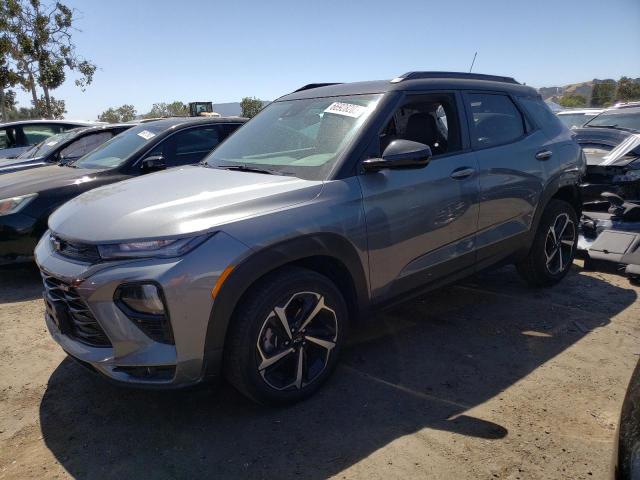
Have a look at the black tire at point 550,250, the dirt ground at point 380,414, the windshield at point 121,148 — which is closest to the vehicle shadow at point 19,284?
the dirt ground at point 380,414

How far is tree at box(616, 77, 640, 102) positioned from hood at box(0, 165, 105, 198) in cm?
3778

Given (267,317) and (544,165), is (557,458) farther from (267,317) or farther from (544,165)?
(544,165)

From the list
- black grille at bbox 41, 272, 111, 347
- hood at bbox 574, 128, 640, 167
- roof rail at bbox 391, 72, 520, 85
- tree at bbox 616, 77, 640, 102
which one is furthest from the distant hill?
black grille at bbox 41, 272, 111, 347

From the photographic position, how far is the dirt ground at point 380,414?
2391mm

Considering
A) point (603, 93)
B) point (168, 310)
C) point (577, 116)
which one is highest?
point (603, 93)

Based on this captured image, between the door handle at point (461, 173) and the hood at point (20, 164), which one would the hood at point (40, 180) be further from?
the door handle at point (461, 173)

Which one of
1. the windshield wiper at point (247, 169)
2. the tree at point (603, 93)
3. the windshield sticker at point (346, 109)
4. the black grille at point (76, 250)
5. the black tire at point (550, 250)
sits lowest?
the black tire at point (550, 250)

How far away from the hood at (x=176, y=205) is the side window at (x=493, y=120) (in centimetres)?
165

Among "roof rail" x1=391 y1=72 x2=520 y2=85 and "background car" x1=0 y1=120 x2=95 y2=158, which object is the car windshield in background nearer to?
"roof rail" x1=391 y1=72 x2=520 y2=85

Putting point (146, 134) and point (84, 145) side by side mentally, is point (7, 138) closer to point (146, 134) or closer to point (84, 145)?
point (84, 145)

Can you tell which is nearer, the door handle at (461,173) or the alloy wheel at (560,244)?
the door handle at (461,173)

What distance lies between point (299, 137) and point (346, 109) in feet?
1.25

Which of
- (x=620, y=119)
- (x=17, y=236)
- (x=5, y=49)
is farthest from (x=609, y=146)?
(x=5, y=49)

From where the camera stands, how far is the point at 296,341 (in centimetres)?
279
